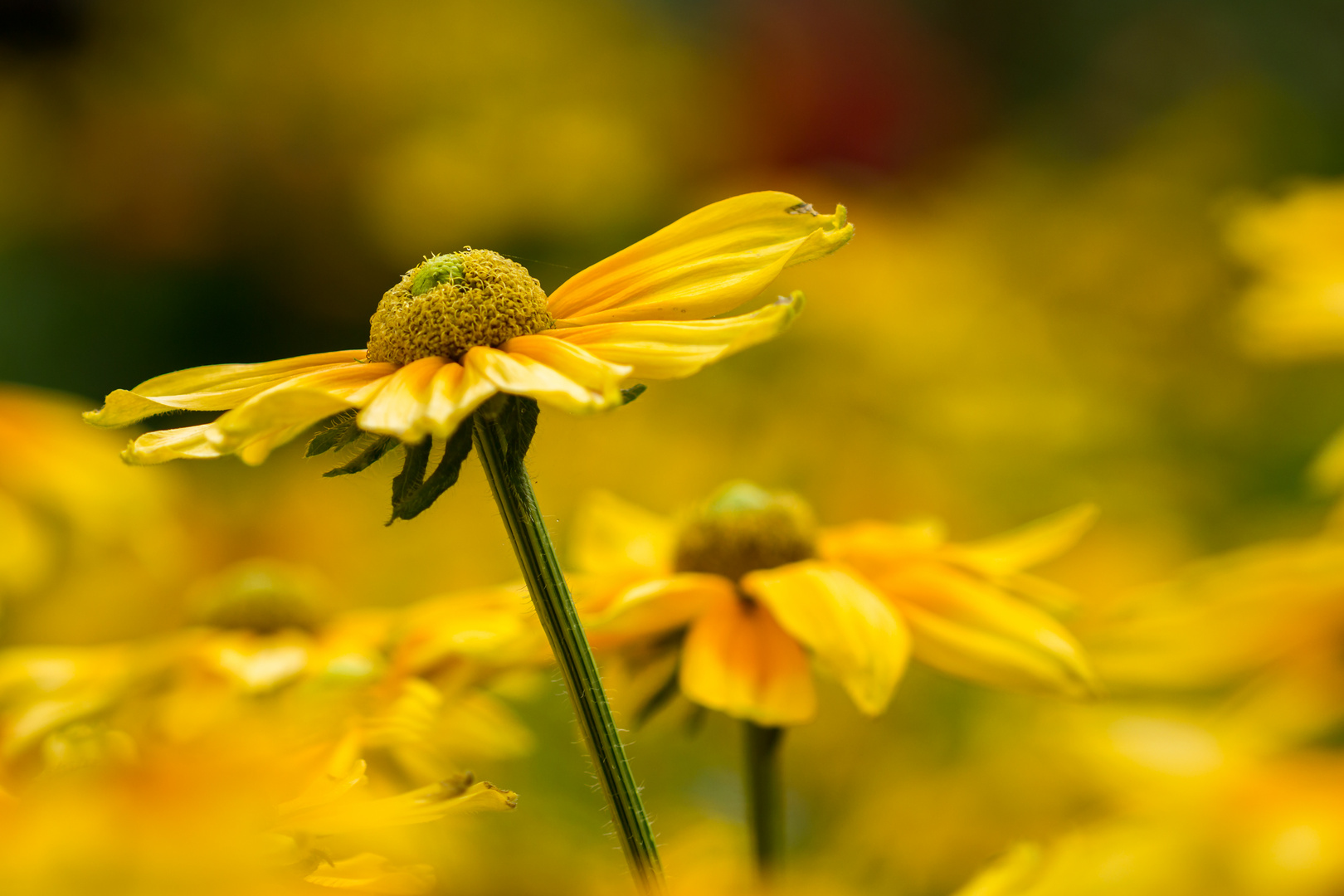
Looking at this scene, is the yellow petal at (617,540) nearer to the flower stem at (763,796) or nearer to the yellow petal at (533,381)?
the flower stem at (763,796)

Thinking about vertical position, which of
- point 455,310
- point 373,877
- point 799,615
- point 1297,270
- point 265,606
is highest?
point 1297,270

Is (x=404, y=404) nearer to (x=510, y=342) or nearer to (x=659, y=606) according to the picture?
(x=510, y=342)

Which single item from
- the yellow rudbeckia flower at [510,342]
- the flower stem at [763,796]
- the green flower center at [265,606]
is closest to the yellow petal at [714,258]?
the yellow rudbeckia flower at [510,342]

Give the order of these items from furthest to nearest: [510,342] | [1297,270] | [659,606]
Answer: [1297,270] < [659,606] < [510,342]

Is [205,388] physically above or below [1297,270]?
below

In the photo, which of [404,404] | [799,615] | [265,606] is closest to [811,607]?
[799,615]

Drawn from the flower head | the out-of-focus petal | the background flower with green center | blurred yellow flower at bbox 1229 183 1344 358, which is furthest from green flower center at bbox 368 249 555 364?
blurred yellow flower at bbox 1229 183 1344 358
